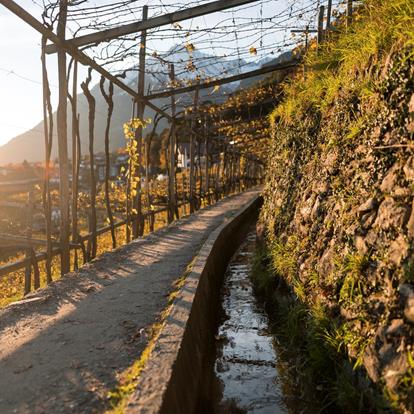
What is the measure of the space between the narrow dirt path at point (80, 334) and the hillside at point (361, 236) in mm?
1580

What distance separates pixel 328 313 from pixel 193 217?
10946 millimetres

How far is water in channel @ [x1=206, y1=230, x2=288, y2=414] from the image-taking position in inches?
140

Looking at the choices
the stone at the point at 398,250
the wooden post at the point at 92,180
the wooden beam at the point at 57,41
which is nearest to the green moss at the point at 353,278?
the stone at the point at 398,250

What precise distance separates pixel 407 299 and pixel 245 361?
238 cm

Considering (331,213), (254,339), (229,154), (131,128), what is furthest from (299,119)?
(229,154)

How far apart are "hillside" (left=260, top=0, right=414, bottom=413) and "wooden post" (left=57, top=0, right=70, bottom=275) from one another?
10.8 feet

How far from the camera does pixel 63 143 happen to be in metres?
6.20

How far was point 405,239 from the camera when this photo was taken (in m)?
2.63

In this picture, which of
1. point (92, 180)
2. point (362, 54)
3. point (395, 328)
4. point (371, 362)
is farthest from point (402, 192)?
point (92, 180)

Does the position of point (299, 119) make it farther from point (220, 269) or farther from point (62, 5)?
point (62, 5)

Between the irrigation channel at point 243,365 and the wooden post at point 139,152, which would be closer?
the irrigation channel at point 243,365

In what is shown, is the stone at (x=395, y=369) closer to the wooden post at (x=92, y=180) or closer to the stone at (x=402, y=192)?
the stone at (x=402, y=192)

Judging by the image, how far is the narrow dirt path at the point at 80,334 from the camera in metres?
2.70

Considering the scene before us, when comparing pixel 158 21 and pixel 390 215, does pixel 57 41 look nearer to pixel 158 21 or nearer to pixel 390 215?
pixel 158 21
